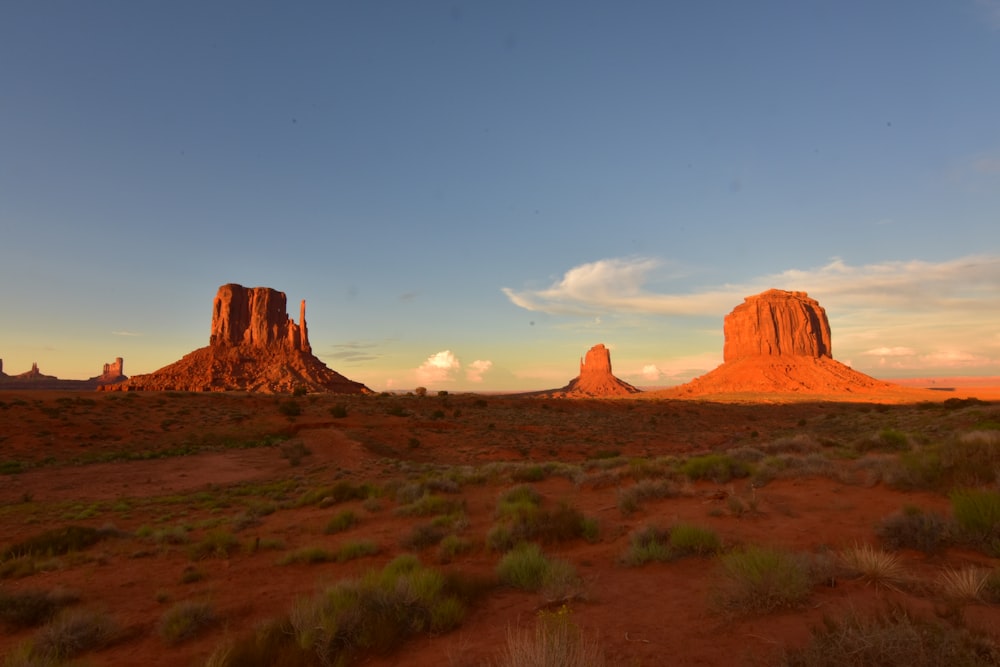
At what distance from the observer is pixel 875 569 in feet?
17.1

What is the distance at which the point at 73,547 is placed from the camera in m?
10.7

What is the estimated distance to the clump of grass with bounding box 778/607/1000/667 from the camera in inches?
127

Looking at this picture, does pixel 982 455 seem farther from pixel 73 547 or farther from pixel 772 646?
pixel 73 547

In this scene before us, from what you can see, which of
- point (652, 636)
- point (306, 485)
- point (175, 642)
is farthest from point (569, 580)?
point (306, 485)

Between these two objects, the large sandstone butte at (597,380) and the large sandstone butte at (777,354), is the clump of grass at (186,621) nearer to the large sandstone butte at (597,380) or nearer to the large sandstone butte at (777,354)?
the large sandstone butte at (777,354)

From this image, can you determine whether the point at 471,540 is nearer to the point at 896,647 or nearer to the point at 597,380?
the point at 896,647

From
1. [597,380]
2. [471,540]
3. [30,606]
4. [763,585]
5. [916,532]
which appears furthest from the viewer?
[597,380]

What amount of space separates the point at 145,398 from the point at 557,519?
55741mm

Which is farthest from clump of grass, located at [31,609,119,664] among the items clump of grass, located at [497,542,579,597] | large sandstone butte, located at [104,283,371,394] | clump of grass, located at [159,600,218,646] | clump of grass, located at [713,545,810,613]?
large sandstone butte, located at [104,283,371,394]

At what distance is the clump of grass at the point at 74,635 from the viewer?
534 cm

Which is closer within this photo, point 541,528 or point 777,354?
point 541,528

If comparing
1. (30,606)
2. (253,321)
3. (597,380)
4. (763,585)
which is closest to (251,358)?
(253,321)

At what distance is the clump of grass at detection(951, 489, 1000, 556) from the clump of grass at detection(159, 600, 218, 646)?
31.9ft

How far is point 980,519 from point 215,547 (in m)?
12.8
